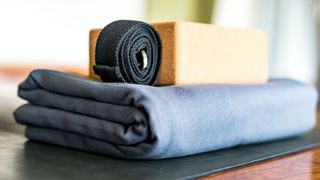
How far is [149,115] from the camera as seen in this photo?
0.71m

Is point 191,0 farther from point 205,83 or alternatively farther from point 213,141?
point 213,141

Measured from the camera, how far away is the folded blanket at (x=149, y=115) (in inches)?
29.0

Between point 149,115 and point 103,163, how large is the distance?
0.40 feet

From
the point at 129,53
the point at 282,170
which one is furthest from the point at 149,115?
the point at 282,170

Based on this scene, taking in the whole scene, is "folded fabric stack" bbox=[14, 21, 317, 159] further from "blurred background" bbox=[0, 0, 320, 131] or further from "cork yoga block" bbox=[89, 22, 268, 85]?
"blurred background" bbox=[0, 0, 320, 131]

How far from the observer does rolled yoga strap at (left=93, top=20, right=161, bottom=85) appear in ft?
2.66

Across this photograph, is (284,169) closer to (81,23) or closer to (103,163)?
(103,163)

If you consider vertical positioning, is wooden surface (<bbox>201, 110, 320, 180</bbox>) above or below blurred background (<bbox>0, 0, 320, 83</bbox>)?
below

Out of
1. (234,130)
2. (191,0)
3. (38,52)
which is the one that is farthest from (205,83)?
(191,0)

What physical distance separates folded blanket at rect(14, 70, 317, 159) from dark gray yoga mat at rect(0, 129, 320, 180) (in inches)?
0.7

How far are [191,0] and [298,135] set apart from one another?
0.77 metres

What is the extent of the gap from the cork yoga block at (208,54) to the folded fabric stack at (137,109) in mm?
38

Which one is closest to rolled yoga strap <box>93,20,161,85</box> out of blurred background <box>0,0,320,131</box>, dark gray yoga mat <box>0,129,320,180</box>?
dark gray yoga mat <box>0,129,320,180</box>

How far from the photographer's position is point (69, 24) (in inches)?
54.6
